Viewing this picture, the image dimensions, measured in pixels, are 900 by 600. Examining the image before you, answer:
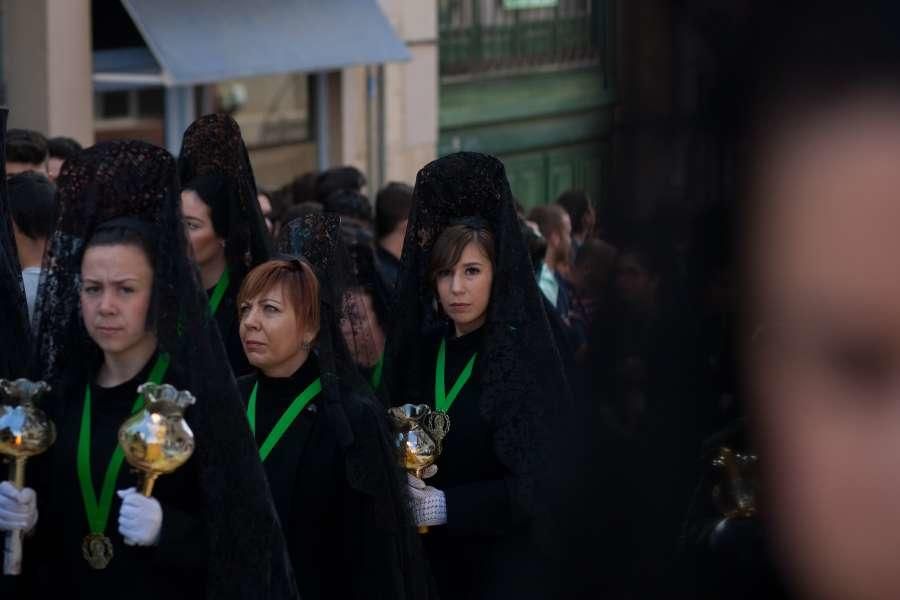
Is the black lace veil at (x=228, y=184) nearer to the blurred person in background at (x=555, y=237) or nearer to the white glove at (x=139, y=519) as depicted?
the white glove at (x=139, y=519)

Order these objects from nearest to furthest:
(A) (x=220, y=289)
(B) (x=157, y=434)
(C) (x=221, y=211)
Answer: (B) (x=157, y=434) < (A) (x=220, y=289) < (C) (x=221, y=211)

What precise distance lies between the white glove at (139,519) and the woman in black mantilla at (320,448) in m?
0.72

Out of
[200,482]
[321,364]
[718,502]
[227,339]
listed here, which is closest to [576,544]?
[718,502]

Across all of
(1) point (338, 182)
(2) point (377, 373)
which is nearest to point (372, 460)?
(2) point (377, 373)

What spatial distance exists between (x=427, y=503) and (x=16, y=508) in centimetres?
158

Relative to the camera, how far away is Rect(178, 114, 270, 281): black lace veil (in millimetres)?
5750

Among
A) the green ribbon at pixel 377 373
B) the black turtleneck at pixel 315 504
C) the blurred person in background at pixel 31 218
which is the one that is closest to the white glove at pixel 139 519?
the black turtleneck at pixel 315 504

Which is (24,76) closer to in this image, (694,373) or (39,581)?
(39,581)

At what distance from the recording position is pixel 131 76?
11.7m

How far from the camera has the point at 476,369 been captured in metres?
5.09

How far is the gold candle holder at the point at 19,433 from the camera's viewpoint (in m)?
3.48

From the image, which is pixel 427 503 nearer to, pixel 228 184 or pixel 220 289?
pixel 220 289

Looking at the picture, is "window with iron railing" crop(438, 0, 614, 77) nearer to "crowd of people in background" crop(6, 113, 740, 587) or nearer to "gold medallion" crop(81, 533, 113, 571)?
"gold medallion" crop(81, 533, 113, 571)

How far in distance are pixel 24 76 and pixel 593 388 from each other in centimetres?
1029
